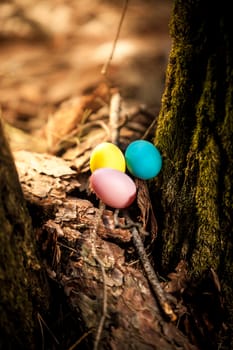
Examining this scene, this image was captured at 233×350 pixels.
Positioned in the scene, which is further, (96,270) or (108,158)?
(108,158)

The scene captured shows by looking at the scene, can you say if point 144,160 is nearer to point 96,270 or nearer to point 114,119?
point 96,270

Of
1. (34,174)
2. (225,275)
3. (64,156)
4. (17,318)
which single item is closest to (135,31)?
(64,156)

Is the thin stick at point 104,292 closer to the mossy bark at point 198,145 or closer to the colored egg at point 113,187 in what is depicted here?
the colored egg at point 113,187

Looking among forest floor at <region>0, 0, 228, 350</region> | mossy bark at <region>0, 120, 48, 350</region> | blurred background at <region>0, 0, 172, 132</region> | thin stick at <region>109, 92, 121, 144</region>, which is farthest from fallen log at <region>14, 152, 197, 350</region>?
blurred background at <region>0, 0, 172, 132</region>

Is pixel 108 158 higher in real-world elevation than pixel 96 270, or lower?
higher

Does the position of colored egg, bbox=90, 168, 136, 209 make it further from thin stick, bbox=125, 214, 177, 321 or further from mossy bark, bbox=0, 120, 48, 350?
mossy bark, bbox=0, 120, 48, 350

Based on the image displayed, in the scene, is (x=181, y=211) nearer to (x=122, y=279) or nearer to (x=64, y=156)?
(x=122, y=279)

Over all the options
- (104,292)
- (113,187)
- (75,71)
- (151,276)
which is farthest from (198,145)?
(75,71)
